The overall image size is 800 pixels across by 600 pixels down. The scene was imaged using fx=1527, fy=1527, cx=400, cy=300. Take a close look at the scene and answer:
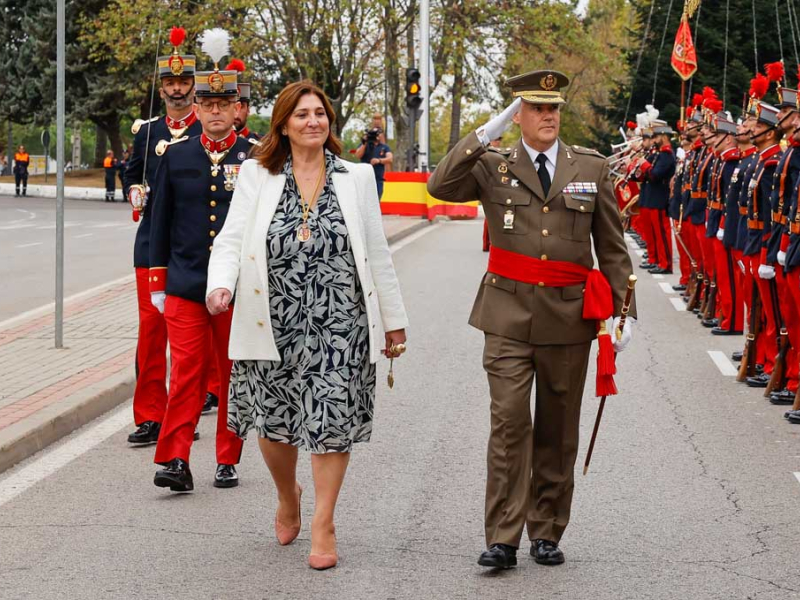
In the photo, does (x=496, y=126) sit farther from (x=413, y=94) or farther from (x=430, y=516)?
(x=413, y=94)

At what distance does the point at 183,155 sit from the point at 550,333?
7.68 ft

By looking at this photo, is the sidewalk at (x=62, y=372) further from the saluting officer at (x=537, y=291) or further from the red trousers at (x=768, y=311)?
the red trousers at (x=768, y=311)

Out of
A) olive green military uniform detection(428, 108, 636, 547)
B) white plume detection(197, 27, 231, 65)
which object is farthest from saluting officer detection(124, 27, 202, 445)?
olive green military uniform detection(428, 108, 636, 547)

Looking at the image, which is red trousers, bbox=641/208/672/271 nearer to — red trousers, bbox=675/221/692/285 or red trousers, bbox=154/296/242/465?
red trousers, bbox=675/221/692/285

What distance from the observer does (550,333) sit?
5996 mm

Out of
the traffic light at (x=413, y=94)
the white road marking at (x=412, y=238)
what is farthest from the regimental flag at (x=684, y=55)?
the traffic light at (x=413, y=94)

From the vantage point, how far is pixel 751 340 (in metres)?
11.0

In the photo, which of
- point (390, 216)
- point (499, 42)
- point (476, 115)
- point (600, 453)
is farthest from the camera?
point (476, 115)

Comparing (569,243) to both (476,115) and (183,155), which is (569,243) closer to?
(183,155)

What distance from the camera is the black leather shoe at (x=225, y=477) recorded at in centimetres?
738

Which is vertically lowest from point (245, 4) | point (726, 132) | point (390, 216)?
point (390, 216)

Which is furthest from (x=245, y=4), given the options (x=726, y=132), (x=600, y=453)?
(x=600, y=453)

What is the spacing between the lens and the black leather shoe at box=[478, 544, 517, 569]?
19.1 feet

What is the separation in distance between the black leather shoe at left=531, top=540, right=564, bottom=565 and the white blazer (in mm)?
988
